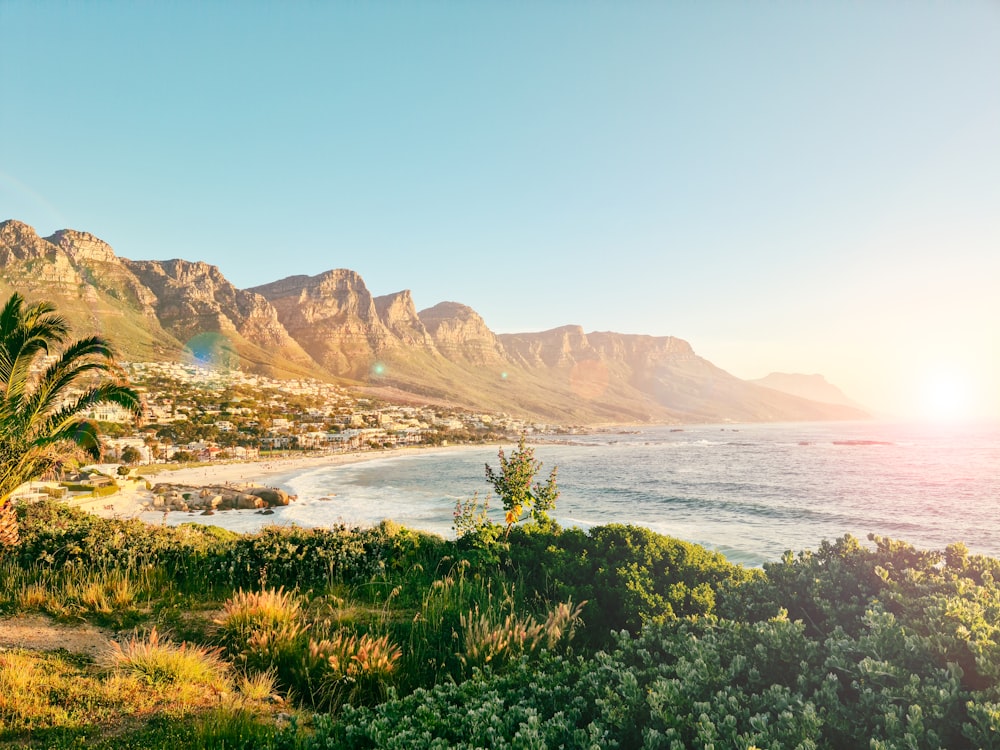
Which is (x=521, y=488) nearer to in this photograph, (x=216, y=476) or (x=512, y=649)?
(x=512, y=649)

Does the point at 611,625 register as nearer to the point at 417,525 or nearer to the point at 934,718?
the point at 934,718

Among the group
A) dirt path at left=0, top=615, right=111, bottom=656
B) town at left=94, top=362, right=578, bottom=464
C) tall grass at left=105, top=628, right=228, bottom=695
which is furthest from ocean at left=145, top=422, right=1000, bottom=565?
town at left=94, top=362, right=578, bottom=464

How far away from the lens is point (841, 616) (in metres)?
5.00

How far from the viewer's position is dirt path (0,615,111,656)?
6742 millimetres

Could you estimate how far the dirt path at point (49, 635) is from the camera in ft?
22.1

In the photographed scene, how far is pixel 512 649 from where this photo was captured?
5.97m

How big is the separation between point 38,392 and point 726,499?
1838 inches

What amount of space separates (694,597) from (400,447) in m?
108

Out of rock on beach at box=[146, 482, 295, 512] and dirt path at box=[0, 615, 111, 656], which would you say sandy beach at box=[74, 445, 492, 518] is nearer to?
rock on beach at box=[146, 482, 295, 512]

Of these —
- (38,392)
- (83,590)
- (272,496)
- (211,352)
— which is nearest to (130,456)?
(272,496)

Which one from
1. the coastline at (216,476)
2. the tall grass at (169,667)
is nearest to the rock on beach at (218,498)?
the coastline at (216,476)

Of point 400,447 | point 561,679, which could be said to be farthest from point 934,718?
point 400,447

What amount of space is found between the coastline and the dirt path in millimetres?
8844

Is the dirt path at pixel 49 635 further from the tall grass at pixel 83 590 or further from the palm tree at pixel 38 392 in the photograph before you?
the palm tree at pixel 38 392
